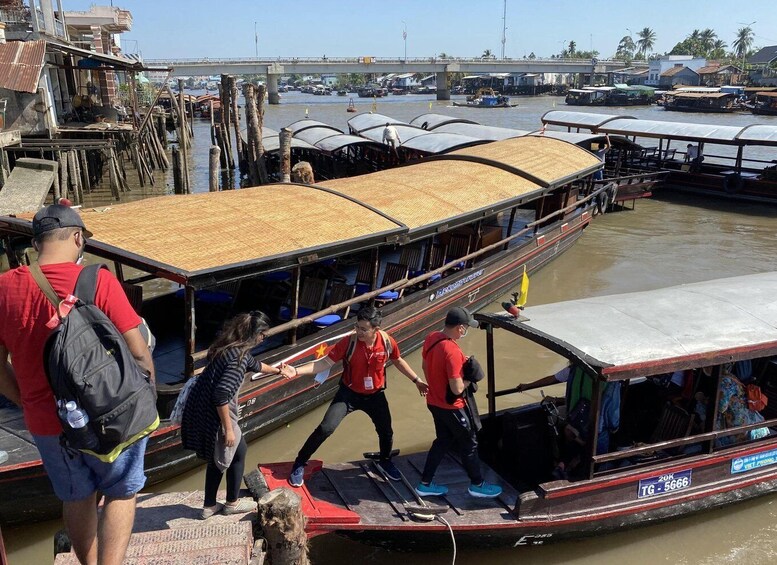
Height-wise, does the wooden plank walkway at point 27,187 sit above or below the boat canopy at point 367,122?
below

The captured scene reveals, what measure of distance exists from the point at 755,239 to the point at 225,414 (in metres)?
16.0

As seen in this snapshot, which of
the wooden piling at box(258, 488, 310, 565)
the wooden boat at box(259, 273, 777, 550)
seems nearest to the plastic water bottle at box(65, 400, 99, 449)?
the wooden piling at box(258, 488, 310, 565)

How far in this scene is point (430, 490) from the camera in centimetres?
479

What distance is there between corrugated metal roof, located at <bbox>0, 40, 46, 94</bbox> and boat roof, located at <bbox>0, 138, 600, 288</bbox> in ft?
39.6

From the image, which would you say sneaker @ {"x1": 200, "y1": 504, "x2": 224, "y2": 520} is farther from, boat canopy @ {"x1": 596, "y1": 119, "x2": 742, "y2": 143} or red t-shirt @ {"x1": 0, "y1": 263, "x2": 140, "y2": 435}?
boat canopy @ {"x1": 596, "y1": 119, "x2": 742, "y2": 143}

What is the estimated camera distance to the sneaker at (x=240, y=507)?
426 cm

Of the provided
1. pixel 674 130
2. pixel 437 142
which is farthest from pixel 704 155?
pixel 437 142

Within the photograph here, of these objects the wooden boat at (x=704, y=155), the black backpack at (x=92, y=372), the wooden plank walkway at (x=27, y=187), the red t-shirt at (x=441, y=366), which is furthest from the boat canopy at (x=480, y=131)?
the black backpack at (x=92, y=372)

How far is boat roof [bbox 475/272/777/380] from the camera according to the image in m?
4.56

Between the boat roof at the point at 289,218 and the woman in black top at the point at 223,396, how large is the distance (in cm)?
161

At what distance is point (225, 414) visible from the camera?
12.5ft

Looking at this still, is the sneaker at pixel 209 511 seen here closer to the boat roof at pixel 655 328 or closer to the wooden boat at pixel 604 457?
the wooden boat at pixel 604 457

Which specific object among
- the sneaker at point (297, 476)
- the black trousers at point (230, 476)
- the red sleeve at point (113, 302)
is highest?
the red sleeve at point (113, 302)

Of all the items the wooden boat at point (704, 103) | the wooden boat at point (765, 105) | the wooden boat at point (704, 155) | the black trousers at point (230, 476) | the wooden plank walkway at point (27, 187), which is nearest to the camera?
the black trousers at point (230, 476)
